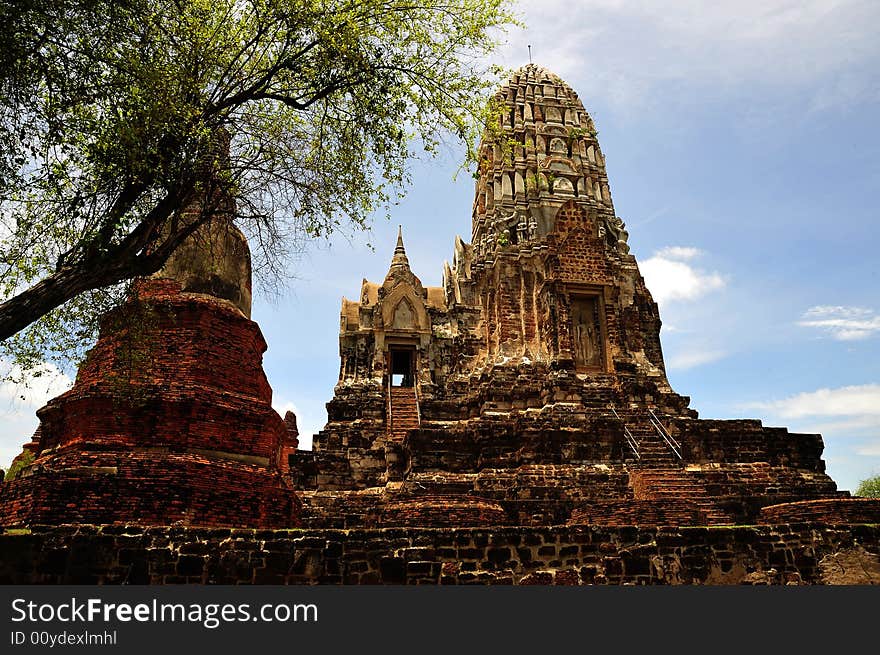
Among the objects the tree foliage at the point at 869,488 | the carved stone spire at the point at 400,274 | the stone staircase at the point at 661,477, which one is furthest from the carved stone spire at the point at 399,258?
the tree foliage at the point at 869,488

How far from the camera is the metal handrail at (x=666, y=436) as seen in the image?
16.4m

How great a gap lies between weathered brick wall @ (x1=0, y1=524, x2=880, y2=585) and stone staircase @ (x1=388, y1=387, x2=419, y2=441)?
1136cm

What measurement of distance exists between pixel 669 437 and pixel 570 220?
28.9 ft

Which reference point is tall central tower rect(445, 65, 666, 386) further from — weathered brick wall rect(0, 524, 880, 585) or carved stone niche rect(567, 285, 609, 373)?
weathered brick wall rect(0, 524, 880, 585)

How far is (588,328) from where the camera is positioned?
21.2 m

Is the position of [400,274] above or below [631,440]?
above

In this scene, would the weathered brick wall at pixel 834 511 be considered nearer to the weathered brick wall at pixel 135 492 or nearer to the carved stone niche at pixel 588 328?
the carved stone niche at pixel 588 328

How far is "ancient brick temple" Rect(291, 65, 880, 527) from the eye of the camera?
45.8 feet

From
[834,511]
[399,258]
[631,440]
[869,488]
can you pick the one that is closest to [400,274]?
[399,258]

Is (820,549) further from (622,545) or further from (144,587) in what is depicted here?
(144,587)

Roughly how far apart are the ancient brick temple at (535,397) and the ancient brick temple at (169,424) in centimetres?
399

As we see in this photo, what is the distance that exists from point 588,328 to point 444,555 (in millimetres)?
15292

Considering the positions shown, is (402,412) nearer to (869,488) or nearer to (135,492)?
(135,492)

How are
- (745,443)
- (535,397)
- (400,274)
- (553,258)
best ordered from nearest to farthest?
1. (745,443)
2. (535,397)
3. (553,258)
4. (400,274)
